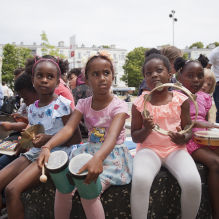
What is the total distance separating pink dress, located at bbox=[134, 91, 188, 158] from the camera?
2041mm

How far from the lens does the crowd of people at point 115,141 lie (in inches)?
65.5

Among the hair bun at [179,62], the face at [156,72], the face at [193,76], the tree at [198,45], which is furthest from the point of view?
the tree at [198,45]

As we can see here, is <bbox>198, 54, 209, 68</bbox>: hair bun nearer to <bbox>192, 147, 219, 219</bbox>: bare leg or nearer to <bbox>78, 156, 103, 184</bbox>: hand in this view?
<bbox>192, 147, 219, 219</bbox>: bare leg

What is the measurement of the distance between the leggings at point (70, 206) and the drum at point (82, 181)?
77 millimetres

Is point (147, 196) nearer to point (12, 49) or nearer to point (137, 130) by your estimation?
point (137, 130)

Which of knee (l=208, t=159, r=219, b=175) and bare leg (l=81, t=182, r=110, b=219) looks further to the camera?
knee (l=208, t=159, r=219, b=175)

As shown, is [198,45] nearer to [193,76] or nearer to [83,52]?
[83,52]

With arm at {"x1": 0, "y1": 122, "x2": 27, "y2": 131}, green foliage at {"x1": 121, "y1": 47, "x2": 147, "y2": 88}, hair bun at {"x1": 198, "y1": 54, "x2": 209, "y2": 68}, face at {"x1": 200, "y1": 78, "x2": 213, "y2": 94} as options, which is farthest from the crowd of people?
green foliage at {"x1": 121, "y1": 47, "x2": 147, "y2": 88}

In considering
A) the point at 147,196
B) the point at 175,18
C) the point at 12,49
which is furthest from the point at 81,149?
the point at 175,18

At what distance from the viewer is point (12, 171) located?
2.03m

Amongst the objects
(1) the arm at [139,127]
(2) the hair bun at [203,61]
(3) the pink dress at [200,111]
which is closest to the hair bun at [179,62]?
(2) the hair bun at [203,61]

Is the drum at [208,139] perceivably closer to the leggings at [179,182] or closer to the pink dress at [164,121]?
the pink dress at [164,121]

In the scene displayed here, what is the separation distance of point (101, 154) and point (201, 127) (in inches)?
49.3

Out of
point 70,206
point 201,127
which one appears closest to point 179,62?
point 201,127
